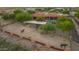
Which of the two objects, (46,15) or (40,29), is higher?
(46,15)

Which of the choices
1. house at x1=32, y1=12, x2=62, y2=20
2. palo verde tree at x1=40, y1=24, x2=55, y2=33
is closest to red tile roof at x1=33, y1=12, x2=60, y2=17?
house at x1=32, y1=12, x2=62, y2=20

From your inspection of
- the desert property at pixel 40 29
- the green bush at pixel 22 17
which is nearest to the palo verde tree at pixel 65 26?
the desert property at pixel 40 29

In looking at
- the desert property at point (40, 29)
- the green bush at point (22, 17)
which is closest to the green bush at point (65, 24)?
the desert property at point (40, 29)

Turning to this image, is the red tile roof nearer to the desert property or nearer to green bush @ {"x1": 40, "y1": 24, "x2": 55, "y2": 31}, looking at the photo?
the desert property

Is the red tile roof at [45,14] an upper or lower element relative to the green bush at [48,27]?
upper

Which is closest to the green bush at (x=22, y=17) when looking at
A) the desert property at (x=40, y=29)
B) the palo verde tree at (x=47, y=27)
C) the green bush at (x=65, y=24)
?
the desert property at (x=40, y=29)

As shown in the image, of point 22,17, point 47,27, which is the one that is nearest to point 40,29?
point 47,27

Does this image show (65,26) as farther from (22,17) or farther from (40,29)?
(22,17)

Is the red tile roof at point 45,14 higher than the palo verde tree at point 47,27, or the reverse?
the red tile roof at point 45,14

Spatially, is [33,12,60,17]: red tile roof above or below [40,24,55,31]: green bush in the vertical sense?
above

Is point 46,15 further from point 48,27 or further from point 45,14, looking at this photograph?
point 48,27

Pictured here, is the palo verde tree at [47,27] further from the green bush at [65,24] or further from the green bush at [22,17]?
the green bush at [22,17]

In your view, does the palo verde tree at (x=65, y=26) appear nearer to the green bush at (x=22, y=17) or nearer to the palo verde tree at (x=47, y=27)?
the palo verde tree at (x=47, y=27)
